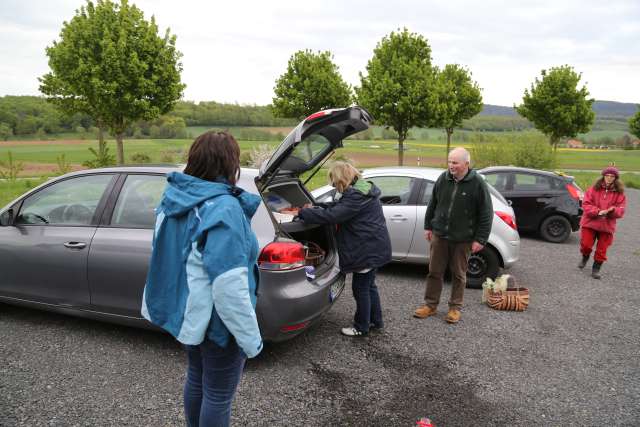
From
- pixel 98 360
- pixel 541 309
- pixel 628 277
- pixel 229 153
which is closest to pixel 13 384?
pixel 98 360

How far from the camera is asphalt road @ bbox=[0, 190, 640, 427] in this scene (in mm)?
3137

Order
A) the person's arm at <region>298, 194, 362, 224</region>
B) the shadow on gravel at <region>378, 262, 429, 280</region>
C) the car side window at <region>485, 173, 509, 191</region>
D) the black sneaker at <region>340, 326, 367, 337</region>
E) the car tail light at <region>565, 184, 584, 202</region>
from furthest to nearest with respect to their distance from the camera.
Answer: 1. the car side window at <region>485, 173, 509, 191</region>
2. the car tail light at <region>565, 184, 584, 202</region>
3. the shadow on gravel at <region>378, 262, 429, 280</region>
4. the black sneaker at <region>340, 326, 367, 337</region>
5. the person's arm at <region>298, 194, 362, 224</region>

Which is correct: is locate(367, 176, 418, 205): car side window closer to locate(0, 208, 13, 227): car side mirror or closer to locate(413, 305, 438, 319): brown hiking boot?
locate(413, 305, 438, 319): brown hiking boot

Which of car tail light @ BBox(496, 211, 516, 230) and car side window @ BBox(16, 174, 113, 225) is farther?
car tail light @ BBox(496, 211, 516, 230)

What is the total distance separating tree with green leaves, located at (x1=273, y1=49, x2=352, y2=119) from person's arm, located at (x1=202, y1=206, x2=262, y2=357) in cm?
2369

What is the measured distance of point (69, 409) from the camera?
10.1 ft

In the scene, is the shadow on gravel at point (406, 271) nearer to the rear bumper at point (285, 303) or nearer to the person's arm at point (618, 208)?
the person's arm at point (618, 208)

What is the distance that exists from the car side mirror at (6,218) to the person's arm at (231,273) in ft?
10.6

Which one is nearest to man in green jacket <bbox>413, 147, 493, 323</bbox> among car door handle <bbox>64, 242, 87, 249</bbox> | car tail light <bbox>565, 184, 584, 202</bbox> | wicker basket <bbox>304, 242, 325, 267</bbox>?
wicker basket <bbox>304, 242, 325, 267</bbox>

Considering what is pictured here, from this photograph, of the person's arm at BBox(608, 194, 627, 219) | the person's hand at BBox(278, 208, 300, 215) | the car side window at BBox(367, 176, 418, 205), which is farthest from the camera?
the person's arm at BBox(608, 194, 627, 219)

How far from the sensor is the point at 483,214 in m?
4.55

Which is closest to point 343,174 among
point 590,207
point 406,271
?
point 406,271

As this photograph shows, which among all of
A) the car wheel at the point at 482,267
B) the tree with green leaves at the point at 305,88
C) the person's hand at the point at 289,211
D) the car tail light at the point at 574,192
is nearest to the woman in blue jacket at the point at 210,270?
the person's hand at the point at 289,211

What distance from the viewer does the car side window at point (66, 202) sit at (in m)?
4.07
